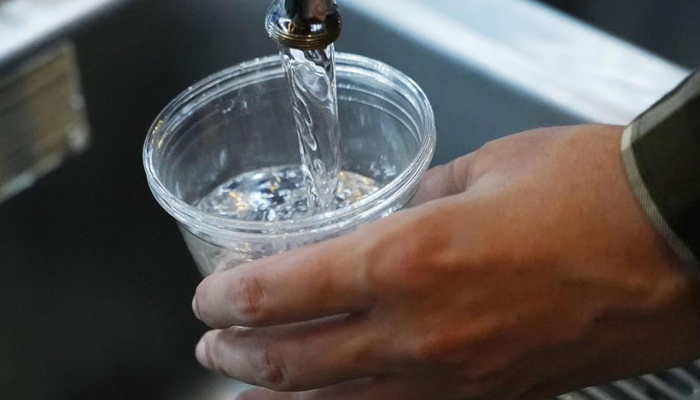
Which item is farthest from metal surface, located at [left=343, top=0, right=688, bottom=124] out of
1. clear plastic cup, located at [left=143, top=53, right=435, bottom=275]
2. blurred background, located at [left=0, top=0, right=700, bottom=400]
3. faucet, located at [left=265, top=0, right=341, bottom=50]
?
faucet, located at [left=265, top=0, right=341, bottom=50]

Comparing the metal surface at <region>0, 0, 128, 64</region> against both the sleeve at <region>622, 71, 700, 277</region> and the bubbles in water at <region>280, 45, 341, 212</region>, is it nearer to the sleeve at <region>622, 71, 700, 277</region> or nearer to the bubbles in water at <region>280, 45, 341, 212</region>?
the bubbles in water at <region>280, 45, 341, 212</region>

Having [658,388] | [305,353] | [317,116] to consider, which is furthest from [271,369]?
[658,388]

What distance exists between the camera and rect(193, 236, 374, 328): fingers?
345 mm

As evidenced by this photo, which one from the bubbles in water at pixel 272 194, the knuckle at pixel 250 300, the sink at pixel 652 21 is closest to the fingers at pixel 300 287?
the knuckle at pixel 250 300

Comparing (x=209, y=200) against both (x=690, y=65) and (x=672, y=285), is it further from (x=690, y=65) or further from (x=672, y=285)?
(x=690, y=65)

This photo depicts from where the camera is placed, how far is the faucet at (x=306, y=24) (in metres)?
0.37

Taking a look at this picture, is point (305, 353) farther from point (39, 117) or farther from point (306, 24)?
point (39, 117)

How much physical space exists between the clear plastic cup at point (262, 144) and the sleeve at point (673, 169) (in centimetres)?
10

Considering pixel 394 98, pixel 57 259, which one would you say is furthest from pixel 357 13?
pixel 57 259

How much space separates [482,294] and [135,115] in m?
0.40

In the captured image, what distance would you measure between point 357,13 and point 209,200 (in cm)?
21

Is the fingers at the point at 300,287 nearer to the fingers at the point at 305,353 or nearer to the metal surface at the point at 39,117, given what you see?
the fingers at the point at 305,353

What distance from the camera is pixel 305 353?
1.22 ft

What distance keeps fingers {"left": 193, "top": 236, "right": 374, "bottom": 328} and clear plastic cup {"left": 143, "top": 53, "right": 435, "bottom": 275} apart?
36 mm
